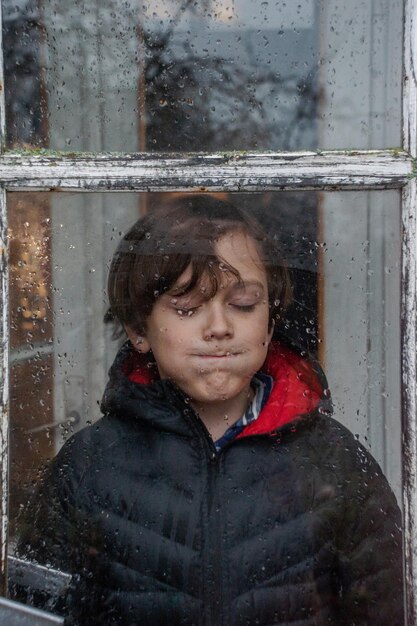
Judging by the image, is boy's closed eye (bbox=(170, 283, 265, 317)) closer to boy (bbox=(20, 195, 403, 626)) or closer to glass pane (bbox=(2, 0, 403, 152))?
boy (bbox=(20, 195, 403, 626))

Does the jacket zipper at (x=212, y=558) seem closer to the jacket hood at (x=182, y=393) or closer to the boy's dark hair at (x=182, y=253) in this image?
the jacket hood at (x=182, y=393)

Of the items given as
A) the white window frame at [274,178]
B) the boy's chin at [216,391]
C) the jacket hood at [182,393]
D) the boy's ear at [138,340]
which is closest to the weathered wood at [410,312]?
the white window frame at [274,178]

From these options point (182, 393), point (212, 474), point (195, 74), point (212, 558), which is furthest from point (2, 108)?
point (212, 558)

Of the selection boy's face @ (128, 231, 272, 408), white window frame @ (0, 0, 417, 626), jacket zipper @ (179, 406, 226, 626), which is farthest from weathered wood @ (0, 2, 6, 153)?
jacket zipper @ (179, 406, 226, 626)

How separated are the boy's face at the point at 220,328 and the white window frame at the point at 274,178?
116 mm

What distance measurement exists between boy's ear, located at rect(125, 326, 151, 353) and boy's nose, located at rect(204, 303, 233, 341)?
11 cm

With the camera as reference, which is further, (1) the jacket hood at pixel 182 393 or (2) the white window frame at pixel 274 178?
(1) the jacket hood at pixel 182 393

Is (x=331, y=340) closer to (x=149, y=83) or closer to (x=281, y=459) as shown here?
(x=281, y=459)

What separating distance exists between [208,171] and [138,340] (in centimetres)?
31

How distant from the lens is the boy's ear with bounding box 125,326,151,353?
1098mm

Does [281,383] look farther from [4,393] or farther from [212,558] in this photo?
[4,393]

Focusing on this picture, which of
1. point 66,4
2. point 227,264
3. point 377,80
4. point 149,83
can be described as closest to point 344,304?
point 227,264

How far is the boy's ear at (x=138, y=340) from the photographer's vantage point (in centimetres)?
110

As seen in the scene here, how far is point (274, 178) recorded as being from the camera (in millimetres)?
1002
